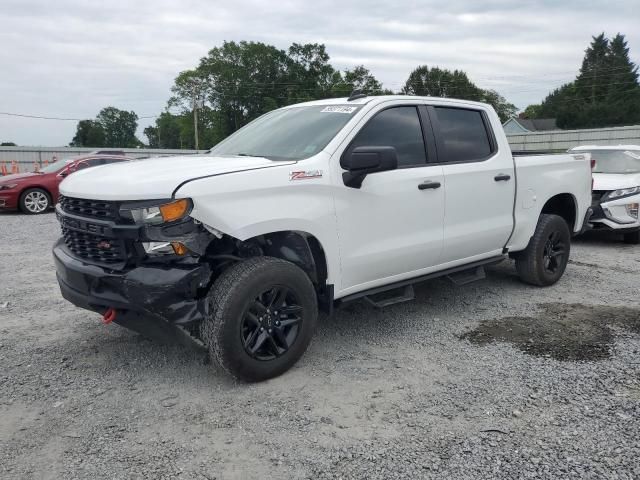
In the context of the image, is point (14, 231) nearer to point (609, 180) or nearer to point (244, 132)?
point (244, 132)

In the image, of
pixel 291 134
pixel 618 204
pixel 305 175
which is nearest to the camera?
pixel 305 175

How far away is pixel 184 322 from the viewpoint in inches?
128

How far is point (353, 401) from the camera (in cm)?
339

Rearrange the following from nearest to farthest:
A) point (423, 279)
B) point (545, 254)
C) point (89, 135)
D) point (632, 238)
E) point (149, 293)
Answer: point (149, 293) → point (423, 279) → point (545, 254) → point (632, 238) → point (89, 135)

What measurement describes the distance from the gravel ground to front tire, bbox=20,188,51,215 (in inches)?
334

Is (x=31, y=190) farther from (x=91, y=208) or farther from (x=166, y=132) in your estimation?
(x=166, y=132)

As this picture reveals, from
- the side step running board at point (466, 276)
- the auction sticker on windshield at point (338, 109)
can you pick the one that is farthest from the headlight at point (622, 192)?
the auction sticker on windshield at point (338, 109)

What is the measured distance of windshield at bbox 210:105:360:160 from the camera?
4.08 metres

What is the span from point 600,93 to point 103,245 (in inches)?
3677

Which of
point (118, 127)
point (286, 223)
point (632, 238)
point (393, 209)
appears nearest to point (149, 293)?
point (286, 223)

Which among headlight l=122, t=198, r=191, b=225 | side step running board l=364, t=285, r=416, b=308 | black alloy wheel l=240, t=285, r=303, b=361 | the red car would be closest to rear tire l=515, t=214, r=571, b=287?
side step running board l=364, t=285, r=416, b=308

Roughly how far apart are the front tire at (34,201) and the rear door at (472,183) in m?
11.1

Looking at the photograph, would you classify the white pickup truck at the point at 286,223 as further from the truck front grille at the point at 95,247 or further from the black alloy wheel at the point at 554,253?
the black alloy wheel at the point at 554,253

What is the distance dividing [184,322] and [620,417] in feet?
8.56
